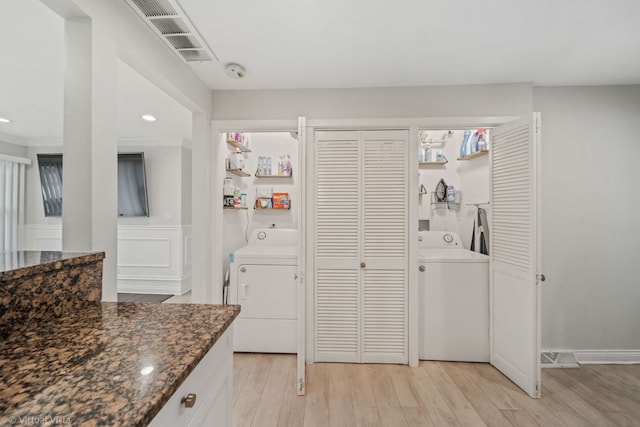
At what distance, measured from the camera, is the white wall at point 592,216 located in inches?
94.8

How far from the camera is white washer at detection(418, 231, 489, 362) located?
241 centimetres

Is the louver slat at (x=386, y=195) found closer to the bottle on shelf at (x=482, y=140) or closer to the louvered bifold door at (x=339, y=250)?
the louvered bifold door at (x=339, y=250)

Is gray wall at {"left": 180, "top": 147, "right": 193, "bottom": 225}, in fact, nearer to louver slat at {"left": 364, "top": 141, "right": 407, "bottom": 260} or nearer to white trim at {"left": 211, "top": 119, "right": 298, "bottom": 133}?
white trim at {"left": 211, "top": 119, "right": 298, "bottom": 133}

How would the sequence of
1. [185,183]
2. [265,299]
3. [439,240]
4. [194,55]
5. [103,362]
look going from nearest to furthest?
[103,362] → [194,55] → [265,299] → [439,240] → [185,183]

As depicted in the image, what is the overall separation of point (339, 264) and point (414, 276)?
0.64 m

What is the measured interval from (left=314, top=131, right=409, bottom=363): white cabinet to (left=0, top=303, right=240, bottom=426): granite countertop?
5.06 ft

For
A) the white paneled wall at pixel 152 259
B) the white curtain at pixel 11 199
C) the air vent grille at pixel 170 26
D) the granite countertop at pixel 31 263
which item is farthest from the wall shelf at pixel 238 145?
the white curtain at pixel 11 199

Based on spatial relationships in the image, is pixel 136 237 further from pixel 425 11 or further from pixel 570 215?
pixel 570 215

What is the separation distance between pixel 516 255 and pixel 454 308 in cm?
67

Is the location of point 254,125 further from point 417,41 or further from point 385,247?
point 385,247

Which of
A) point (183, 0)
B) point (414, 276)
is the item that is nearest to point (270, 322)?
point (414, 276)

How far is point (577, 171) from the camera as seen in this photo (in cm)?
242

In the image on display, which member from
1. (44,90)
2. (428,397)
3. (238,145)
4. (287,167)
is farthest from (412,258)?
(44,90)

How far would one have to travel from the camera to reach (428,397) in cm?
197
